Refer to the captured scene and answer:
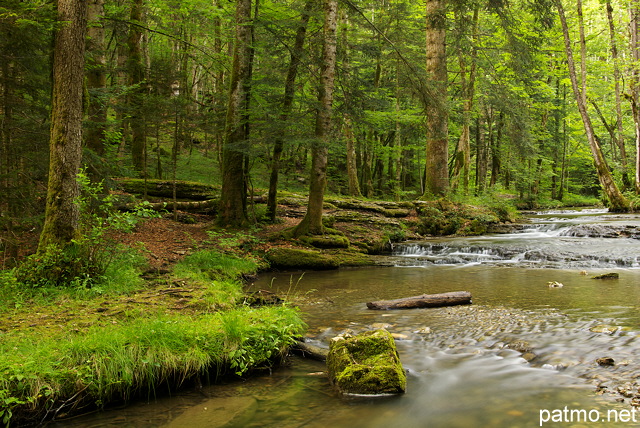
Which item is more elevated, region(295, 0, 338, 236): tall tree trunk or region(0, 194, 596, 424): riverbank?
region(295, 0, 338, 236): tall tree trunk

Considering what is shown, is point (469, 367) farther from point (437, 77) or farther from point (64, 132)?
point (437, 77)

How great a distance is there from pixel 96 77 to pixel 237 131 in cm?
388

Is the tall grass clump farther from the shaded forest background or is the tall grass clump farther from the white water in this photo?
the white water

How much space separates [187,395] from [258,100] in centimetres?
1059

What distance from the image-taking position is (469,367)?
4203 mm

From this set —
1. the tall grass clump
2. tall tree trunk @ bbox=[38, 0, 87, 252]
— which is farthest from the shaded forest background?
the tall grass clump

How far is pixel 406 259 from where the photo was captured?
11578 millimetres

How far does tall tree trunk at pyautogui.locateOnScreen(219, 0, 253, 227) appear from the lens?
463 inches

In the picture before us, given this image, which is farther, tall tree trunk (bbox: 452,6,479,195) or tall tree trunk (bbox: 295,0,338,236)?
tall tree trunk (bbox: 452,6,479,195)

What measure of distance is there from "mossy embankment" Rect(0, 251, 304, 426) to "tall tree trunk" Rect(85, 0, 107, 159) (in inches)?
167

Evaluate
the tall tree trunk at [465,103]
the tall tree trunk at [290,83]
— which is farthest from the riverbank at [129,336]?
the tall tree trunk at [465,103]

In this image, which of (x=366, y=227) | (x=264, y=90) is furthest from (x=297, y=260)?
(x=264, y=90)

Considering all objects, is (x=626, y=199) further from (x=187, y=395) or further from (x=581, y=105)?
(x=187, y=395)

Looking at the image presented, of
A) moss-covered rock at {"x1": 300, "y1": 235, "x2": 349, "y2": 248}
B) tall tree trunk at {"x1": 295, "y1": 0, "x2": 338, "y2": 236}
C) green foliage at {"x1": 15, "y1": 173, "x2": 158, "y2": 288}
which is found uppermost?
tall tree trunk at {"x1": 295, "y1": 0, "x2": 338, "y2": 236}
